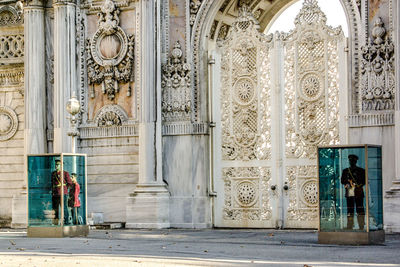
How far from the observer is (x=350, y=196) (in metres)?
15.8

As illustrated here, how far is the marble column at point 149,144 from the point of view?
2203 cm

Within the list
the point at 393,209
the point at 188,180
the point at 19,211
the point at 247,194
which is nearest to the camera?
the point at 393,209

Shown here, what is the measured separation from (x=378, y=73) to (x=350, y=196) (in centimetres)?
485

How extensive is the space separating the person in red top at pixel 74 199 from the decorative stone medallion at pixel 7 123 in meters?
6.45

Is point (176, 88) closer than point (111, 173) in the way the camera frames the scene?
Yes

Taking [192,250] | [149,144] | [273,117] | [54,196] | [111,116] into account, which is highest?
[111,116]

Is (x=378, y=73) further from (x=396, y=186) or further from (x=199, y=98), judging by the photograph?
(x=199, y=98)

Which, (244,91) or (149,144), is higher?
(244,91)

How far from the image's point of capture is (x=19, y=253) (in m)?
14.4

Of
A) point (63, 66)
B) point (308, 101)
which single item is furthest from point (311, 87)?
point (63, 66)

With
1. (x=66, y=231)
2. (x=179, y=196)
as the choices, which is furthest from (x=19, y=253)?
(x=179, y=196)

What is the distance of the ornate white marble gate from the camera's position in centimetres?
2098

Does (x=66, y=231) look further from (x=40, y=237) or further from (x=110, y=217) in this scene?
(x=110, y=217)

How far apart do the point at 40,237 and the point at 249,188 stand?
18.4 ft
